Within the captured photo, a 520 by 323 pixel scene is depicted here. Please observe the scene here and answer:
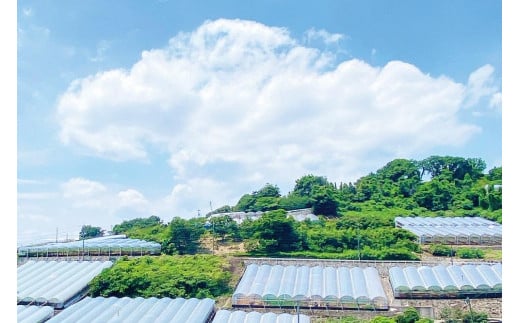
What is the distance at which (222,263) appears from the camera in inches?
420

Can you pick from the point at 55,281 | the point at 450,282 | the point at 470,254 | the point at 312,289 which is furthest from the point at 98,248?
the point at 470,254

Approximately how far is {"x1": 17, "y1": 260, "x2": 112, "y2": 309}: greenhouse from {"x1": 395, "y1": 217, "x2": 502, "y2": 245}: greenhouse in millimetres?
9293

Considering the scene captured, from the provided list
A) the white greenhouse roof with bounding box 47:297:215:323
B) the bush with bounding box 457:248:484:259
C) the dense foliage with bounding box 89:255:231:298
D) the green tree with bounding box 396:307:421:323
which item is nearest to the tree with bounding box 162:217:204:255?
the dense foliage with bounding box 89:255:231:298

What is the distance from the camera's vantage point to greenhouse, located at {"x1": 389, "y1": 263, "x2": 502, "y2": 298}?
28.2 feet

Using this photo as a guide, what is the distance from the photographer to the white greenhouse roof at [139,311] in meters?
7.65

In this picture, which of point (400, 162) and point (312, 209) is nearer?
point (312, 209)

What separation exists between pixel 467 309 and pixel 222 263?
18.6 ft

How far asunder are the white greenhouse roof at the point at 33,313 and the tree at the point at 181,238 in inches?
158

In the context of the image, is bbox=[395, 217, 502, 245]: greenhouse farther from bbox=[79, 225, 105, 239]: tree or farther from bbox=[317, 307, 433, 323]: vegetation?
bbox=[79, 225, 105, 239]: tree

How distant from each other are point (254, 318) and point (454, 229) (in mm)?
8487

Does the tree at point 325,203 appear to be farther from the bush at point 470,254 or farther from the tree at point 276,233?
the bush at point 470,254
